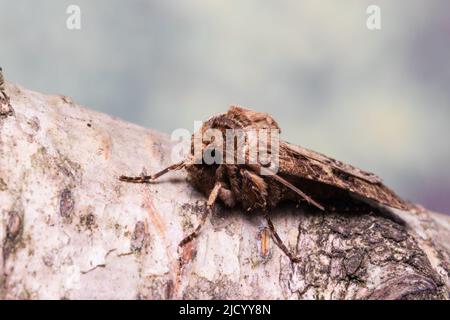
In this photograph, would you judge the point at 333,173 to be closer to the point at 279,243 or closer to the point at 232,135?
the point at 279,243

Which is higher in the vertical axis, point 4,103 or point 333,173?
point 4,103

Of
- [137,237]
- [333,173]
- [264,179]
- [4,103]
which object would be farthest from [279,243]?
[4,103]

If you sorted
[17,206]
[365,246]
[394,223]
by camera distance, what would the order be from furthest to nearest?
[394,223] → [365,246] → [17,206]

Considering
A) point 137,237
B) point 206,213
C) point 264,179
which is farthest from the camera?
point 264,179

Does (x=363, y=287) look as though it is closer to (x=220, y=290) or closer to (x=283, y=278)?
(x=283, y=278)

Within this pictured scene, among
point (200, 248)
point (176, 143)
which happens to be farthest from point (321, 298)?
point (176, 143)

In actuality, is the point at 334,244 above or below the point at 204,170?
below

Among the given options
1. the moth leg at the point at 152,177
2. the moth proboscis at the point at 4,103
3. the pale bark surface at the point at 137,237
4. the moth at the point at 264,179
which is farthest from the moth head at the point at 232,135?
the moth proboscis at the point at 4,103
